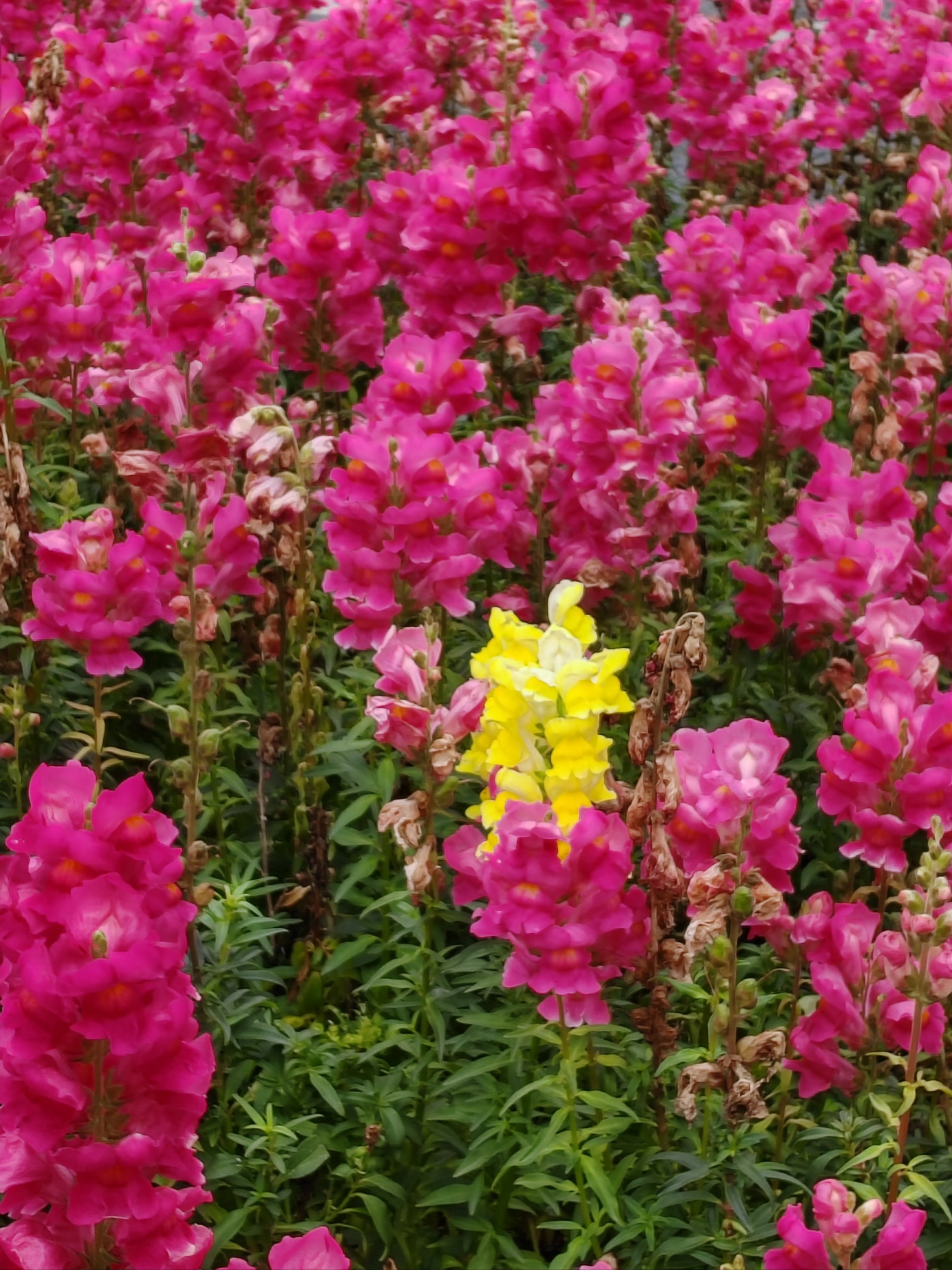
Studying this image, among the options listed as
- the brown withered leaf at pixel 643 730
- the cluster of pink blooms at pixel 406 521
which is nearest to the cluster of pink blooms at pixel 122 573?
the cluster of pink blooms at pixel 406 521

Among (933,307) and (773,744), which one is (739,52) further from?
(773,744)

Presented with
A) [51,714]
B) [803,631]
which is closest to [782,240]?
[803,631]

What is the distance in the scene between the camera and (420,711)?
284 cm

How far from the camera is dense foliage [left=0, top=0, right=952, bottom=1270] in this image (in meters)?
2.47

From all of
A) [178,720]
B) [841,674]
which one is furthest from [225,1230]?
[841,674]

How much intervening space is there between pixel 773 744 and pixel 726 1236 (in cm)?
75

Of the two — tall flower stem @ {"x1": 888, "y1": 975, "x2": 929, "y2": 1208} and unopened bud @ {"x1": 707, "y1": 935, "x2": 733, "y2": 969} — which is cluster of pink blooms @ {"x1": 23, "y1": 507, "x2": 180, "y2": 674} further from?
tall flower stem @ {"x1": 888, "y1": 975, "x2": 929, "y2": 1208}

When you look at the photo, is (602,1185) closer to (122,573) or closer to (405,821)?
(405,821)

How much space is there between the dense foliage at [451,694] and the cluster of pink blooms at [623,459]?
0.05ft

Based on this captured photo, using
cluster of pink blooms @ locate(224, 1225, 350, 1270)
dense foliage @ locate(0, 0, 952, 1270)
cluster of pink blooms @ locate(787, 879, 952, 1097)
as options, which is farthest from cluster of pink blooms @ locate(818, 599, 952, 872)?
cluster of pink blooms @ locate(224, 1225, 350, 1270)

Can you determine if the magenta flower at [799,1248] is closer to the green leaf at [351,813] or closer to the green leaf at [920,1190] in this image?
the green leaf at [920,1190]

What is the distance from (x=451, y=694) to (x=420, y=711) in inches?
33.9

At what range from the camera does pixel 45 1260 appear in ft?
6.91

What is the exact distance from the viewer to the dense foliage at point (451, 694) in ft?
8.09
